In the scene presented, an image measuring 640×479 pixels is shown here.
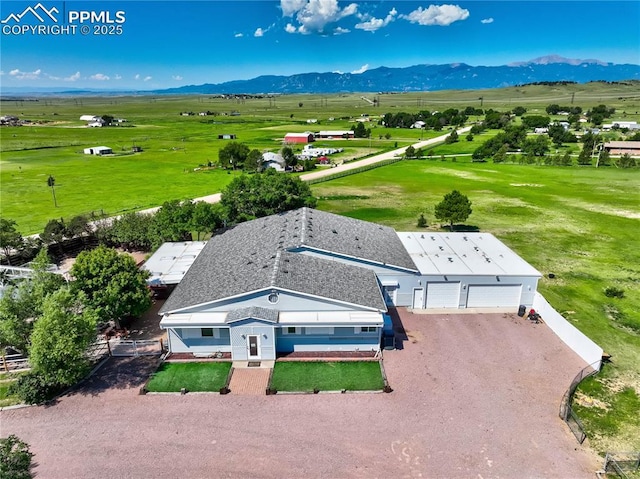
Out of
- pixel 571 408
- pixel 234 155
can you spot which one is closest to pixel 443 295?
pixel 571 408

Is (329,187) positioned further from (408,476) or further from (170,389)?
(408,476)

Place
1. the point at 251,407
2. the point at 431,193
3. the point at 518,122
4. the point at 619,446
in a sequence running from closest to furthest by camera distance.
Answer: the point at 619,446 < the point at 251,407 < the point at 431,193 < the point at 518,122

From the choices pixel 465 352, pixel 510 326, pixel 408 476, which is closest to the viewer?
pixel 408 476

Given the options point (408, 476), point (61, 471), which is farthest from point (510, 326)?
point (61, 471)

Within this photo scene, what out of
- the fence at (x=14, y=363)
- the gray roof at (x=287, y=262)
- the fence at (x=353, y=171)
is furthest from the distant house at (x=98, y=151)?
the fence at (x=14, y=363)

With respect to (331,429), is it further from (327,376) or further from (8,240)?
(8,240)

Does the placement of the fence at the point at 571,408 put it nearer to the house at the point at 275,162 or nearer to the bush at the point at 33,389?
the bush at the point at 33,389

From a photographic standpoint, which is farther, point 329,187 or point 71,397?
point 329,187

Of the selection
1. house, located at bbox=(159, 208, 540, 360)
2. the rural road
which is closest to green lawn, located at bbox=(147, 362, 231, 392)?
house, located at bbox=(159, 208, 540, 360)
